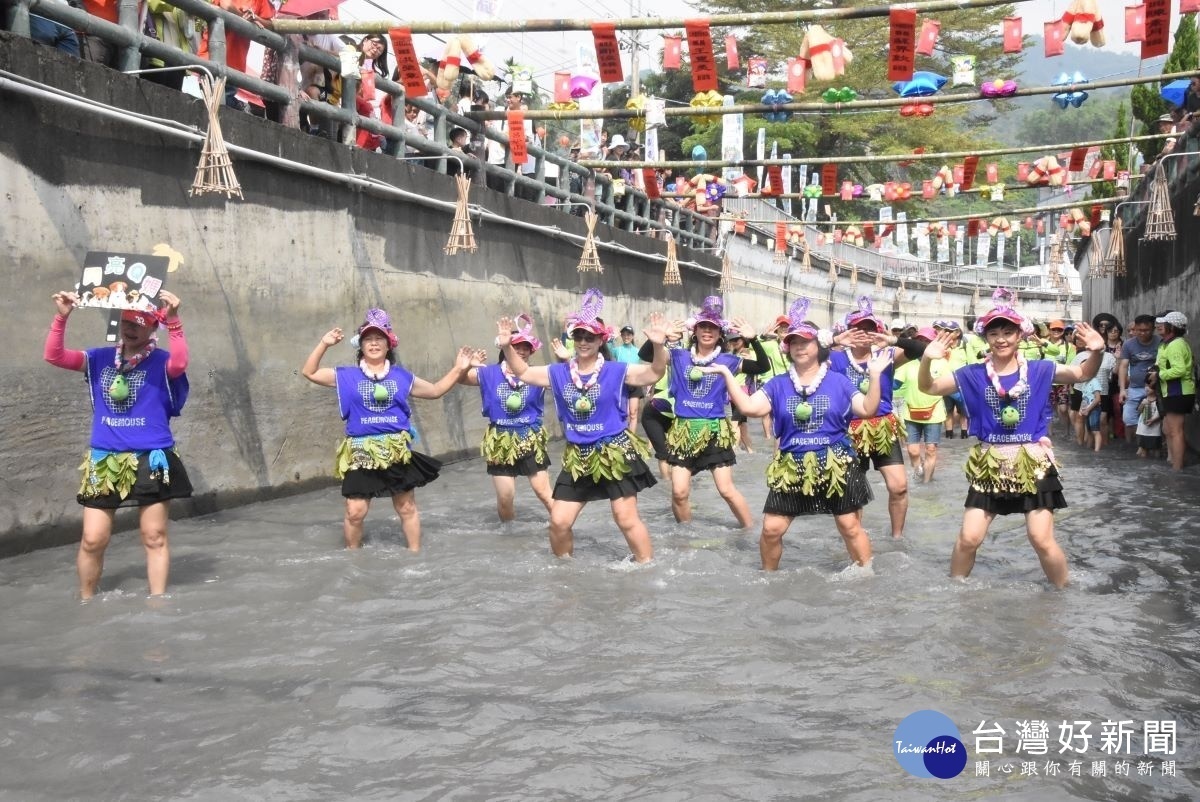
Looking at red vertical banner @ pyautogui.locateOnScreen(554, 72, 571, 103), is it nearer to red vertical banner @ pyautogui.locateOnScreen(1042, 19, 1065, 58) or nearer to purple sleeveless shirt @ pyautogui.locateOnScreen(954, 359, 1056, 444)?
red vertical banner @ pyautogui.locateOnScreen(1042, 19, 1065, 58)

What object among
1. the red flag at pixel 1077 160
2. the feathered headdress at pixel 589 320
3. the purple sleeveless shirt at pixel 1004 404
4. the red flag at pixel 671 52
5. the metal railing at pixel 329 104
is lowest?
the purple sleeveless shirt at pixel 1004 404

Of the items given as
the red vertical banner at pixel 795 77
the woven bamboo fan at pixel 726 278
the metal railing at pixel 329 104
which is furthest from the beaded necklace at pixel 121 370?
the woven bamboo fan at pixel 726 278

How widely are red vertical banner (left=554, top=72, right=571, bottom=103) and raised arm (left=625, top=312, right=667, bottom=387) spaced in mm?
7625

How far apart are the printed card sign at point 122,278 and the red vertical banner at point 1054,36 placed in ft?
31.9

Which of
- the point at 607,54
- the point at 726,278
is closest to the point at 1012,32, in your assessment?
the point at 607,54

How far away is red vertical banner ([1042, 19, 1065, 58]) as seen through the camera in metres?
12.5

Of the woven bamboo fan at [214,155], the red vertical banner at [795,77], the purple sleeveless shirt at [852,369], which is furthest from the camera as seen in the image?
the red vertical banner at [795,77]

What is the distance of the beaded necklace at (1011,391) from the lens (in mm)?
7281

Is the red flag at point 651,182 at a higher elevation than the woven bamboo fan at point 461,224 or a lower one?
higher

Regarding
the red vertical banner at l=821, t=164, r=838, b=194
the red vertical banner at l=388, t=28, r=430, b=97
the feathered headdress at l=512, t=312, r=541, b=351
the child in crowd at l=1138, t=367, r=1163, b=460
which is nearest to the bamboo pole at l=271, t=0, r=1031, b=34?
the red vertical banner at l=388, t=28, r=430, b=97

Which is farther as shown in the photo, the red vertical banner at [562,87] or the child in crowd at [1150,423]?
the child in crowd at [1150,423]

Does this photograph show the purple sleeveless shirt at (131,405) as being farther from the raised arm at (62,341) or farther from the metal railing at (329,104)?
the metal railing at (329,104)

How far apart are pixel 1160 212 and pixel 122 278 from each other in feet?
46.5

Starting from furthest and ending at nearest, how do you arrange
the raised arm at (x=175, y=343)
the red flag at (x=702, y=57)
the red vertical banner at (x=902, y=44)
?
the red flag at (x=702, y=57)
the red vertical banner at (x=902, y=44)
the raised arm at (x=175, y=343)
